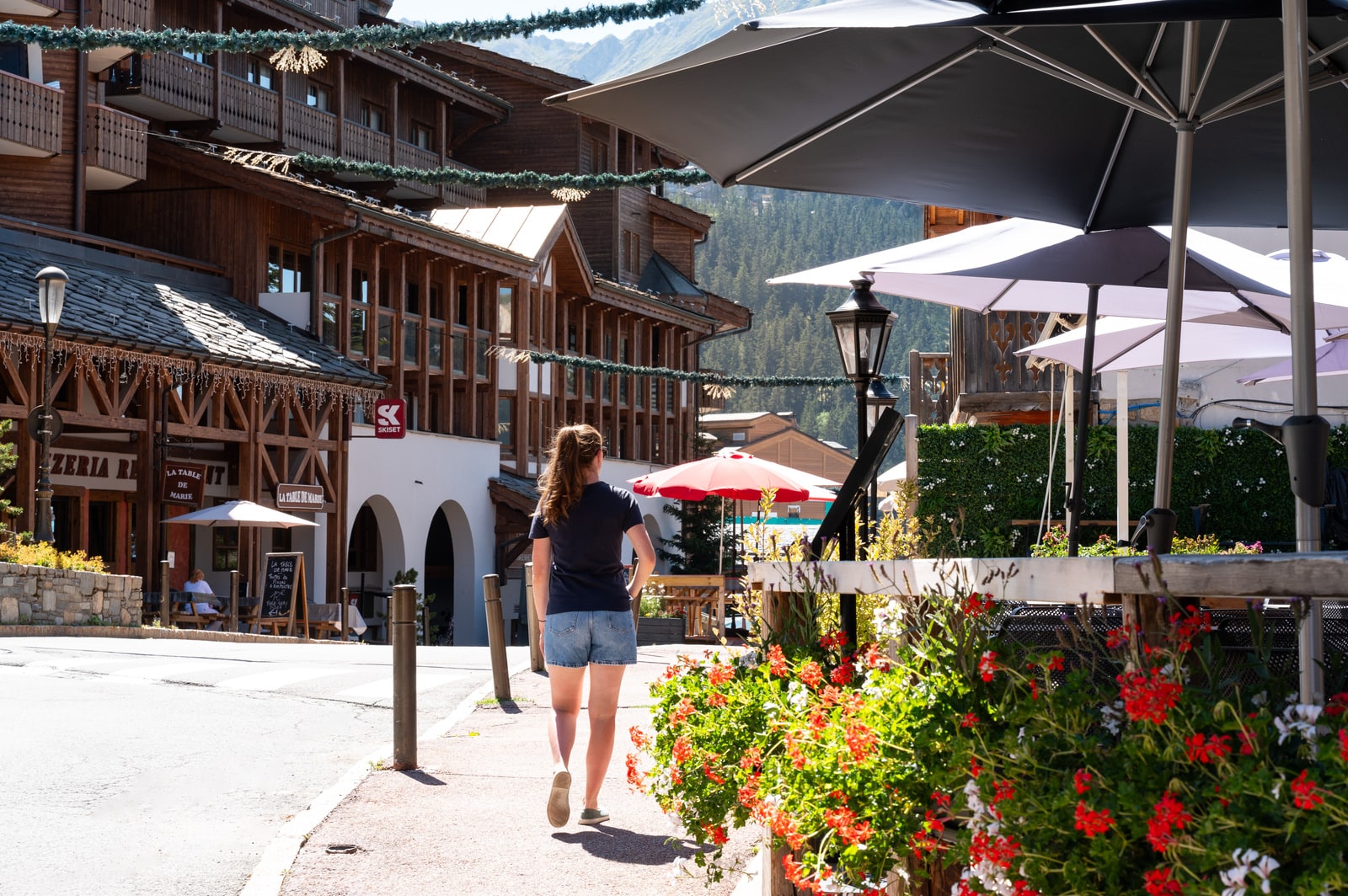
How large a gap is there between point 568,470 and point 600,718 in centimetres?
102

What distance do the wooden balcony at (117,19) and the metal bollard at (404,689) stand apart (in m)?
19.1

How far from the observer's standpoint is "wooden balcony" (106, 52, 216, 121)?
26578 millimetres

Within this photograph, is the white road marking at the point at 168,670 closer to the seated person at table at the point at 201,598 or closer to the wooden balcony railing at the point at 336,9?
the seated person at table at the point at 201,598

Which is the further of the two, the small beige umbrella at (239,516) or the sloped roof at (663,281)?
the sloped roof at (663,281)

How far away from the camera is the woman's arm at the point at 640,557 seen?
20.9 feet

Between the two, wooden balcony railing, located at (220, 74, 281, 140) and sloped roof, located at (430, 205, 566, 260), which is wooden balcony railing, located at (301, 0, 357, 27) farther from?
sloped roof, located at (430, 205, 566, 260)

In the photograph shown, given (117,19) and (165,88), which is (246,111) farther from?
(117,19)

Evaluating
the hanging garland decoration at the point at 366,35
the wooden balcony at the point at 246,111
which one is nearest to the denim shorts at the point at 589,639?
the hanging garland decoration at the point at 366,35

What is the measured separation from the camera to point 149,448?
72.3ft

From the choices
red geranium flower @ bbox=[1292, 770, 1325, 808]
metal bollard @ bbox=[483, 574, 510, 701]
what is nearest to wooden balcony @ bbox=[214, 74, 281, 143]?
metal bollard @ bbox=[483, 574, 510, 701]

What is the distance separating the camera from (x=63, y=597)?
16656mm

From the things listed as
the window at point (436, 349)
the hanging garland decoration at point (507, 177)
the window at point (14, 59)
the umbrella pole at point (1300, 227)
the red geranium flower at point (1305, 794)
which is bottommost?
the red geranium flower at point (1305, 794)

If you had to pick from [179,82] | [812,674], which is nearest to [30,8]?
[179,82]

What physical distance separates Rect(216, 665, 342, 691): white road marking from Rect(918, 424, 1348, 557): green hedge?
21.8 feet
